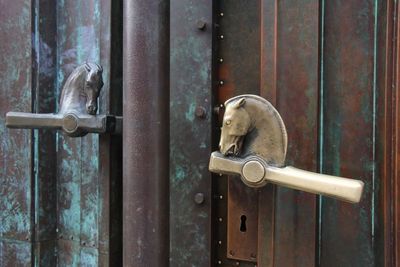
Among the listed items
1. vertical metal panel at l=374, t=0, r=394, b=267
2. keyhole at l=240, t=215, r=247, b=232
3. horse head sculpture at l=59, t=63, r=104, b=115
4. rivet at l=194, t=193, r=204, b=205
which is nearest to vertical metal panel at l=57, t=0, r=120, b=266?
horse head sculpture at l=59, t=63, r=104, b=115

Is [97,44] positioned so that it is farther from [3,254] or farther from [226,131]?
Result: [3,254]

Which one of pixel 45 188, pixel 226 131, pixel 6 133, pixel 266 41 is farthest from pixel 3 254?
pixel 266 41

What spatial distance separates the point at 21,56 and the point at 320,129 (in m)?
0.87

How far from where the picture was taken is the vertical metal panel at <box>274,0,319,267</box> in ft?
3.07

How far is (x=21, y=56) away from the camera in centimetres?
124

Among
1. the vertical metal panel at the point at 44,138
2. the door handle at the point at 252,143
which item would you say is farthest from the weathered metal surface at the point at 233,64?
the vertical metal panel at the point at 44,138

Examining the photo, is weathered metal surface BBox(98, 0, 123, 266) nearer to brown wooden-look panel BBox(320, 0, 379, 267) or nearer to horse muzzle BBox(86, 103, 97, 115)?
horse muzzle BBox(86, 103, 97, 115)

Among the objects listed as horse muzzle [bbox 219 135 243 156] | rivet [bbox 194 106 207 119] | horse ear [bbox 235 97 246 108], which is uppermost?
horse ear [bbox 235 97 246 108]

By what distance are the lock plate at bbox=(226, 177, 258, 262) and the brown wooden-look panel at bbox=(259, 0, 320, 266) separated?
86 mm

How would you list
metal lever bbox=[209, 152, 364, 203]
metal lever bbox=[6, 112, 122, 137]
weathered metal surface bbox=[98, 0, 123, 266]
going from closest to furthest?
metal lever bbox=[209, 152, 364, 203] → metal lever bbox=[6, 112, 122, 137] → weathered metal surface bbox=[98, 0, 123, 266]

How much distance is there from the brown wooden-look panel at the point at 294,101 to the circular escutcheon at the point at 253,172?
16 cm

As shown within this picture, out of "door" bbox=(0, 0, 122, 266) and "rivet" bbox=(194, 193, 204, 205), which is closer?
"rivet" bbox=(194, 193, 204, 205)

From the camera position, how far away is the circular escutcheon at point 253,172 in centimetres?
81

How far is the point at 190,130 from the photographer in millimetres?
1102
